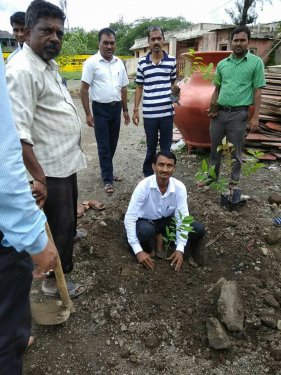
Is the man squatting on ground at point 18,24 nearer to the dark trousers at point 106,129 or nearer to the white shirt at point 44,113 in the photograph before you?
the dark trousers at point 106,129

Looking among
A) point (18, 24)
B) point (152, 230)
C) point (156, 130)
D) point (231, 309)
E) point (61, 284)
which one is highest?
point (18, 24)

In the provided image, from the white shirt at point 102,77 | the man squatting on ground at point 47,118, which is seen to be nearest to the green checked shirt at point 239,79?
the white shirt at point 102,77

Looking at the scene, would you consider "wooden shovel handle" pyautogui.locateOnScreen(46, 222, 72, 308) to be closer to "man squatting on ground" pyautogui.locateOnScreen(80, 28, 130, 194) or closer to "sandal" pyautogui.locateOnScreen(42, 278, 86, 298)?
"sandal" pyautogui.locateOnScreen(42, 278, 86, 298)

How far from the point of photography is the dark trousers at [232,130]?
11.7 ft

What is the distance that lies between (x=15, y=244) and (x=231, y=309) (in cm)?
160

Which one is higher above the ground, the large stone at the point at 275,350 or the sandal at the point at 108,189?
the sandal at the point at 108,189

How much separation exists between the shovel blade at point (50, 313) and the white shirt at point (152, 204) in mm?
782

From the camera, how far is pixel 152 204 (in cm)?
290

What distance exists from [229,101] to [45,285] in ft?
8.79

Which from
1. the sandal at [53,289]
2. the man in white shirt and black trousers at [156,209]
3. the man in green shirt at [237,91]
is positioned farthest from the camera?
the man in green shirt at [237,91]

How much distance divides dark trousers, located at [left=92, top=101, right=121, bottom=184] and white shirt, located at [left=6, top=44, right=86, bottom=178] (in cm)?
191

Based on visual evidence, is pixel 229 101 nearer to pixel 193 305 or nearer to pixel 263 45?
pixel 193 305

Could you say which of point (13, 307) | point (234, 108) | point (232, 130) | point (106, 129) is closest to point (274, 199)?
point (232, 130)

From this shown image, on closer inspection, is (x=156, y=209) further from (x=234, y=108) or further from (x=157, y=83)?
(x=157, y=83)
